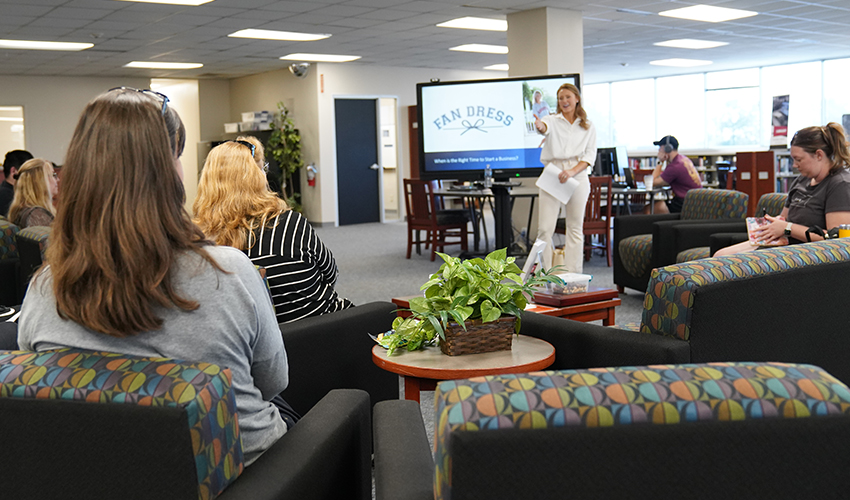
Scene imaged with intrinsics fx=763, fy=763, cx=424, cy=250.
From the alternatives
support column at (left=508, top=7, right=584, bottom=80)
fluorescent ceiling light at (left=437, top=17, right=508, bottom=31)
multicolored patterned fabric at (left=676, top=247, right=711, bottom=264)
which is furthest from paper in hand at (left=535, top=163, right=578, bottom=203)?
fluorescent ceiling light at (left=437, top=17, right=508, bottom=31)

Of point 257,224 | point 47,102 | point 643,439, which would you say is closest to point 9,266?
point 257,224

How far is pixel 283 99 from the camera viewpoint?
13086 mm

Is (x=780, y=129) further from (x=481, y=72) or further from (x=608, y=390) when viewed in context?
(x=608, y=390)

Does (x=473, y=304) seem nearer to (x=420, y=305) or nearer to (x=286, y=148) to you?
(x=420, y=305)

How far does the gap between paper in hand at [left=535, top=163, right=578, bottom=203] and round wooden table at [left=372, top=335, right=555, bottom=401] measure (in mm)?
4024

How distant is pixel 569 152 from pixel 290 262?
13.4 ft

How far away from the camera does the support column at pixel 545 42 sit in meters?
8.30

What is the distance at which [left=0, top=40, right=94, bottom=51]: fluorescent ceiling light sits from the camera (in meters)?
9.62

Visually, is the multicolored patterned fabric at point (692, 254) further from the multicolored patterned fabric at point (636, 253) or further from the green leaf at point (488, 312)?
the green leaf at point (488, 312)

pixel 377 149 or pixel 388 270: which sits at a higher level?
pixel 377 149

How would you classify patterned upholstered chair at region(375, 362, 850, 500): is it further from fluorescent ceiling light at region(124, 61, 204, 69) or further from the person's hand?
fluorescent ceiling light at region(124, 61, 204, 69)

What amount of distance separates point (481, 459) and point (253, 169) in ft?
5.61

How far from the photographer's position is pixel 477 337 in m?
2.14

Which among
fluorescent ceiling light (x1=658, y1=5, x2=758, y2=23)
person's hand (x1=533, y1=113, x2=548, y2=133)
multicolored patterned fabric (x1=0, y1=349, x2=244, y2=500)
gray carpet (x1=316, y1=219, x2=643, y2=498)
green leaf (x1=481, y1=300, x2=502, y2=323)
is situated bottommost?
gray carpet (x1=316, y1=219, x2=643, y2=498)
